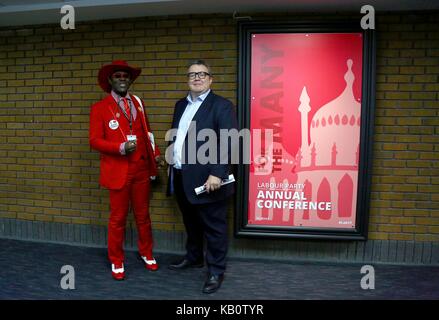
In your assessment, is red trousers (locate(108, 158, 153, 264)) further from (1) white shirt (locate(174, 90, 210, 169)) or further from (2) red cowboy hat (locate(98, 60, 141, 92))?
(2) red cowboy hat (locate(98, 60, 141, 92))

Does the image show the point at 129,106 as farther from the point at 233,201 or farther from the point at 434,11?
the point at 434,11

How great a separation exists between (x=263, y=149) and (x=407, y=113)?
1521mm

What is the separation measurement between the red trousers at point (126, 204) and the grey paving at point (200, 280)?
0.34 metres

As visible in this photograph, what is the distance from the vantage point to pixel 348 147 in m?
3.41

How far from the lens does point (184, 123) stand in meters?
3.05

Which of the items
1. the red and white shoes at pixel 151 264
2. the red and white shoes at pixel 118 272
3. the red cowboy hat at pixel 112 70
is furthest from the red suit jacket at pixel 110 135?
the red and white shoes at pixel 151 264

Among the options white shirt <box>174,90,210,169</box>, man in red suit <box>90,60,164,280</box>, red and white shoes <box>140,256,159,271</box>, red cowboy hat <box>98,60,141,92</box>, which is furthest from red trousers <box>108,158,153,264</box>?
→ red cowboy hat <box>98,60,141,92</box>

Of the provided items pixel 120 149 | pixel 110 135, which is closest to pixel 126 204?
pixel 120 149

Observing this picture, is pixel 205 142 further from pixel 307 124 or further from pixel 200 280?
pixel 200 280

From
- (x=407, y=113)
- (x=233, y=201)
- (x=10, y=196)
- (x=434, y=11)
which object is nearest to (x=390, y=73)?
(x=407, y=113)

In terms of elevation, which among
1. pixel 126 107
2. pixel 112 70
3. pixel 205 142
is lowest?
pixel 205 142

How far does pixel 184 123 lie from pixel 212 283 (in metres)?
1.46

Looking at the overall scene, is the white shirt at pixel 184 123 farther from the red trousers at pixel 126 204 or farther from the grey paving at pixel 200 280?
the grey paving at pixel 200 280

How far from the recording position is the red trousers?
10.3 feet
